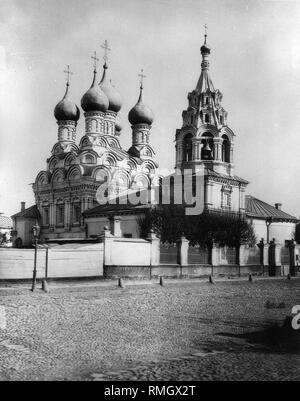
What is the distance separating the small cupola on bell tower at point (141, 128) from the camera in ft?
161

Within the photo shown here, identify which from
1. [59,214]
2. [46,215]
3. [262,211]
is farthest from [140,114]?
[262,211]

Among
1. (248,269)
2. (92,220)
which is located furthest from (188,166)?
(248,269)

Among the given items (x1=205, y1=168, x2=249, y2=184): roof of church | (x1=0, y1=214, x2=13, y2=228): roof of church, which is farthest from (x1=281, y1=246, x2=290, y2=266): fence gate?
(x1=0, y1=214, x2=13, y2=228): roof of church

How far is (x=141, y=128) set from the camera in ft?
164

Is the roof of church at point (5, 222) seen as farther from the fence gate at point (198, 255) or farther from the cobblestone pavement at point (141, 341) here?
the cobblestone pavement at point (141, 341)

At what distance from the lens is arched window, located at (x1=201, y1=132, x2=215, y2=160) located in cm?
3859

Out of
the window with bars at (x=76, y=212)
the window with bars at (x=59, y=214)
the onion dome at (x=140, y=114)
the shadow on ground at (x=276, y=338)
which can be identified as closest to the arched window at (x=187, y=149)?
the window with bars at (x=76, y=212)

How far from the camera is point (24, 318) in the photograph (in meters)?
10.9

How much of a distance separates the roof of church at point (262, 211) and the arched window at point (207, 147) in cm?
587

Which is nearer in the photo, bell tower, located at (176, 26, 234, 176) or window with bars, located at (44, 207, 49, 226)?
bell tower, located at (176, 26, 234, 176)

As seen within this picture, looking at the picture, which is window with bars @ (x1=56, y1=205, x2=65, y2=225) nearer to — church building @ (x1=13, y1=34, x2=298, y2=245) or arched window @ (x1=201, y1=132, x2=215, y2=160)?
church building @ (x1=13, y1=34, x2=298, y2=245)

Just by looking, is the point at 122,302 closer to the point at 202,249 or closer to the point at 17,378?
the point at 17,378

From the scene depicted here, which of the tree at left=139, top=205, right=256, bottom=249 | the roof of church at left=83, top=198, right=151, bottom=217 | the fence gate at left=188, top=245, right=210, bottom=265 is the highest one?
the roof of church at left=83, top=198, right=151, bottom=217

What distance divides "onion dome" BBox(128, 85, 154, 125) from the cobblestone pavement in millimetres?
35818
